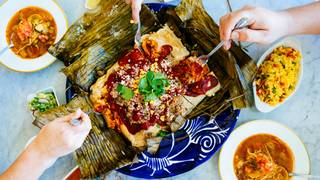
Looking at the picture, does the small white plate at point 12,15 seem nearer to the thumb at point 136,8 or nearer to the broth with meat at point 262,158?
the thumb at point 136,8

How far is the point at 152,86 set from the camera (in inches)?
92.0

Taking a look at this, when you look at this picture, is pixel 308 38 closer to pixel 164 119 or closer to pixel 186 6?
pixel 186 6

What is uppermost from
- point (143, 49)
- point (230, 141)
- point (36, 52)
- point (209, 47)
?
point (36, 52)

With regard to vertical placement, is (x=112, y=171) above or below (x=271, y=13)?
below

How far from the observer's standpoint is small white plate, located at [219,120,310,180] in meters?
2.37

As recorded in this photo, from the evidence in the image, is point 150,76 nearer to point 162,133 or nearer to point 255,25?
point 162,133

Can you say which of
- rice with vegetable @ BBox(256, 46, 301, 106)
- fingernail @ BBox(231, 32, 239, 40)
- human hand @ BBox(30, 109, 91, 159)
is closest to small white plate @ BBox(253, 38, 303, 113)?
rice with vegetable @ BBox(256, 46, 301, 106)

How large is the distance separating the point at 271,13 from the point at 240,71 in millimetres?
→ 331

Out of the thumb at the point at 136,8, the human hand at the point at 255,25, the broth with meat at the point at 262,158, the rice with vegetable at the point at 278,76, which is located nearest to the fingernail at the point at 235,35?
the human hand at the point at 255,25

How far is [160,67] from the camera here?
239 centimetres

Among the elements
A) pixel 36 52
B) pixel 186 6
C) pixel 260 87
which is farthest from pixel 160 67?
pixel 36 52

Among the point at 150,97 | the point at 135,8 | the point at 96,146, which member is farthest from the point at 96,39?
the point at 96,146

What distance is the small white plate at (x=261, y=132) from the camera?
237 centimetres

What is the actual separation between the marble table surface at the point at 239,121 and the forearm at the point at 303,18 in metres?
0.23
